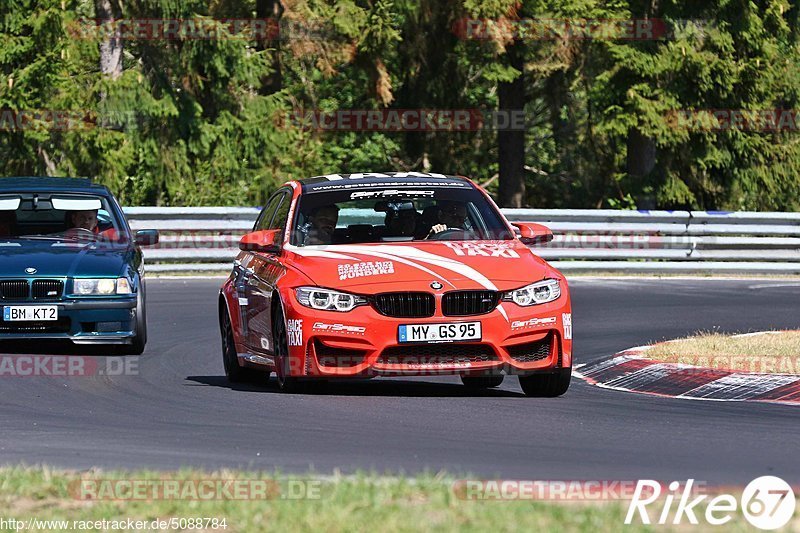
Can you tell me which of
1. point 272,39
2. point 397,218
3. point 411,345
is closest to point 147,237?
point 397,218

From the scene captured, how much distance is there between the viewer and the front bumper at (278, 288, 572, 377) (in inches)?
426

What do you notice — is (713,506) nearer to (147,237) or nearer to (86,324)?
(86,324)

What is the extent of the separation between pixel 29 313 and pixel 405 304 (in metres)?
4.45

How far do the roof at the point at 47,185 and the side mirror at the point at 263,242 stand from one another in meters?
3.84

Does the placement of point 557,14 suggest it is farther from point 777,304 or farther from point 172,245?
point 777,304

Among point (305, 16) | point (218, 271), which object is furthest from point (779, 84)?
point (218, 271)

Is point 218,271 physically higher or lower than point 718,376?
lower

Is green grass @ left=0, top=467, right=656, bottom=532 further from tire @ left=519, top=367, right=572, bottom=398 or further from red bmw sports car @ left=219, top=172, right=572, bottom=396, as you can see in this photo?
tire @ left=519, top=367, right=572, bottom=398

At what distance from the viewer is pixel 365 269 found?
1109 cm

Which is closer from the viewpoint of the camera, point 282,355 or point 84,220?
point 282,355

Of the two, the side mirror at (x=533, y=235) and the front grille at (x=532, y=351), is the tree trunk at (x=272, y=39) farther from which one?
the front grille at (x=532, y=351)

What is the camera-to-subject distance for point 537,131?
45.8 m

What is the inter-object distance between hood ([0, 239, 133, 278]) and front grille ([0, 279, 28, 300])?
0.17ft

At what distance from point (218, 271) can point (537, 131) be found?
2168 cm
